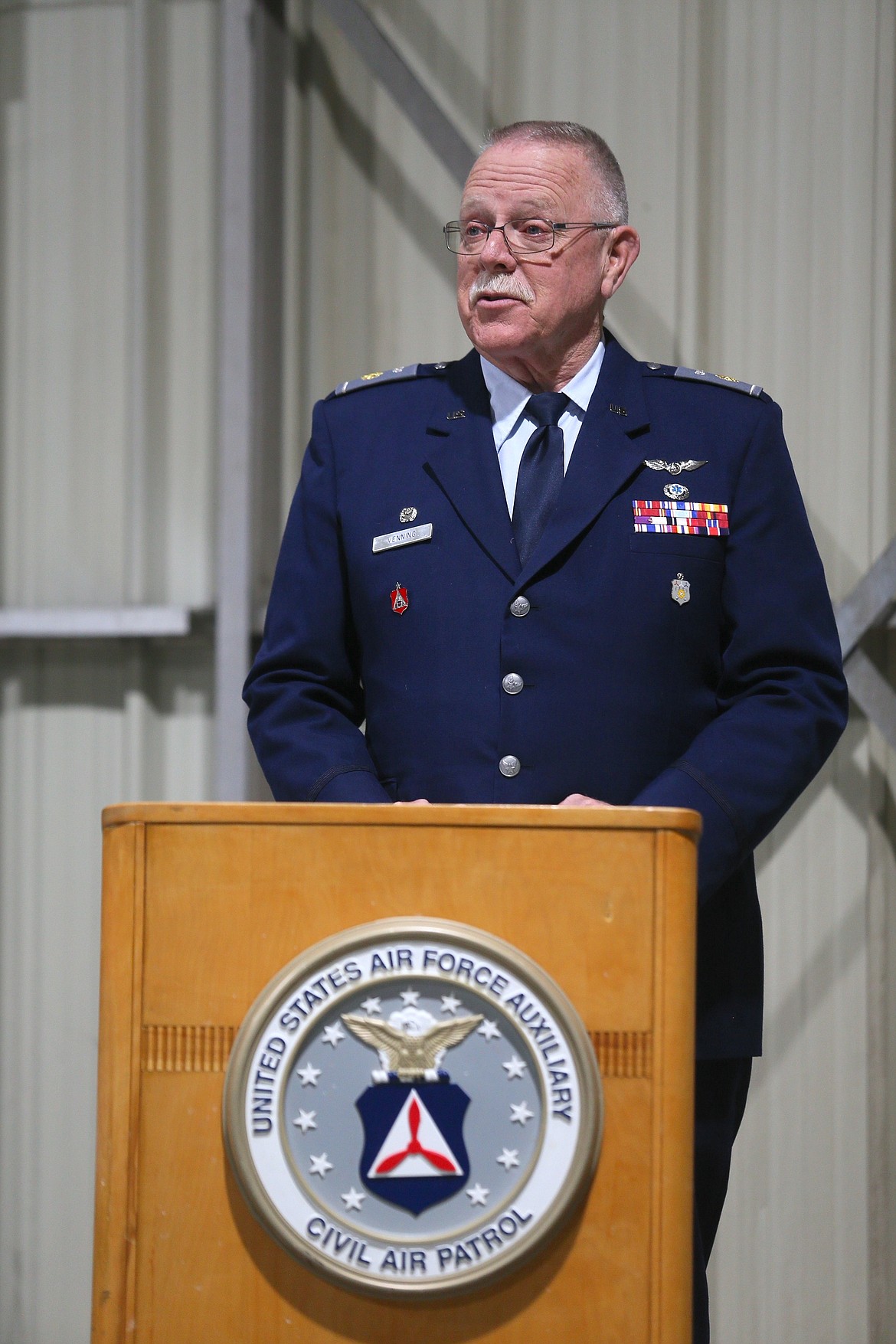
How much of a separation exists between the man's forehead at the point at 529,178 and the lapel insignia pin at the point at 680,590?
0.44m

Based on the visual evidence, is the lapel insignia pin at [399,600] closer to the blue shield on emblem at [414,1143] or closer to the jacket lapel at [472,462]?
the jacket lapel at [472,462]

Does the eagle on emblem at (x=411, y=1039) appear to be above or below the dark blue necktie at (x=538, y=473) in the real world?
below

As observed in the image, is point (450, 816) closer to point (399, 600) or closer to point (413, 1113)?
point (413, 1113)

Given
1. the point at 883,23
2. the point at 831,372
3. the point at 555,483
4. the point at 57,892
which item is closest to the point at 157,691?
the point at 57,892

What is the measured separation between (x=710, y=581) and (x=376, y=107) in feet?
7.03

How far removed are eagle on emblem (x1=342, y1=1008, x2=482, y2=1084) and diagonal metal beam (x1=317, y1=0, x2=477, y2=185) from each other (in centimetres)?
241

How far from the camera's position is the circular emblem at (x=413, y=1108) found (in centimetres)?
103

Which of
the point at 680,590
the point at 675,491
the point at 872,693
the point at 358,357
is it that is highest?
the point at 358,357

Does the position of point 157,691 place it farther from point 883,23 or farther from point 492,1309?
point 492,1309

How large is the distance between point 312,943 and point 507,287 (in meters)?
0.83

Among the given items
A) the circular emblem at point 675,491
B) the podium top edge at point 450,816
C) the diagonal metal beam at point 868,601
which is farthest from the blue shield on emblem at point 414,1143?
the diagonal metal beam at point 868,601

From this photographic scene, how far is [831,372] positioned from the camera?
3131 millimetres

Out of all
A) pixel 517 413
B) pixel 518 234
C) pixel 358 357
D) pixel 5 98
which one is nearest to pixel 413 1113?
pixel 517 413

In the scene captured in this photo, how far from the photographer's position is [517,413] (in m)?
1.69
